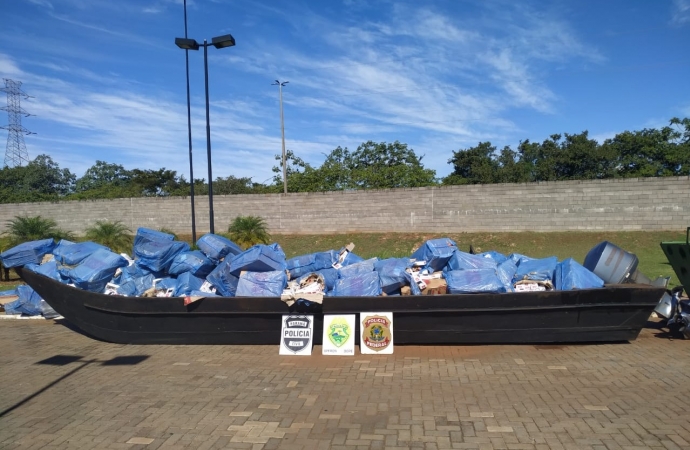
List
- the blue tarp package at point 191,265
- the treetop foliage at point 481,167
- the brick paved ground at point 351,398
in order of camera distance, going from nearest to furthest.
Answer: the brick paved ground at point 351,398
the blue tarp package at point 191,265
the treetop foliage at point 481,167

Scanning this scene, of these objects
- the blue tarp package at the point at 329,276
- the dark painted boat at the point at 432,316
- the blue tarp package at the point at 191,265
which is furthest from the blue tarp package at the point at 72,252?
the blue tarp package at the point at 329,276

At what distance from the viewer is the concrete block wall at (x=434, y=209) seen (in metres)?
21.1

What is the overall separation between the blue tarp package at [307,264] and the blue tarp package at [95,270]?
103 inches

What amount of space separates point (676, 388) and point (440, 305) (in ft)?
8.28

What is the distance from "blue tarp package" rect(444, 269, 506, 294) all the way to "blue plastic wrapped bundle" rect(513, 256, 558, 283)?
55 centimetres

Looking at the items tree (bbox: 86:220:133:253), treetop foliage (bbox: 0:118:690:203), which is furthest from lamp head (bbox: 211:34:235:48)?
treetop foliage (bbox: 0:118:690:203)

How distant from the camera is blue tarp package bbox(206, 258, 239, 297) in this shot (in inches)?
283

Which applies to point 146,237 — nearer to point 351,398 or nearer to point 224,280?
point 224,280

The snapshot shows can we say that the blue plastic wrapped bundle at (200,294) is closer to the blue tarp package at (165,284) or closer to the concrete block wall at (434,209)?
the blue tarp package at (165,284)

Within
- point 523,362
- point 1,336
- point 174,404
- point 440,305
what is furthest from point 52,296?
point 523,362

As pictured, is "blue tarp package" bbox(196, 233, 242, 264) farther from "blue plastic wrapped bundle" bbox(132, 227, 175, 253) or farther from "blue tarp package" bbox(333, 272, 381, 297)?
"blue tarp package" bbox(333, 272, 381, 297)

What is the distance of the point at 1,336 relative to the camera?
8.27 meters

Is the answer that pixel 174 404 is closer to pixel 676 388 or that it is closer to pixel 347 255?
pixel 347 255

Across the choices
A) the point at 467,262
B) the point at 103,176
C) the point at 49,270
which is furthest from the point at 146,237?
the point at 103,176
